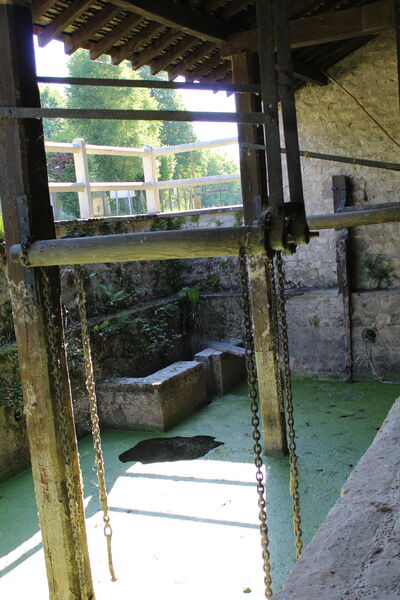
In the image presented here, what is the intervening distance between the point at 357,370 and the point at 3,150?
6.51 m

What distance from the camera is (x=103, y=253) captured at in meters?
3.48

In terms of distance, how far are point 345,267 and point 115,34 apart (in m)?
4.66

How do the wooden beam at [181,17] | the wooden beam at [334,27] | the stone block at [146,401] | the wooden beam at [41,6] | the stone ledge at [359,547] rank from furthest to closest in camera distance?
the stone block at [146,401], the wooden beam at [334,27], the wooden beam at [181,17], the wooden beam at [41,6], the stone ledge at [359,547]

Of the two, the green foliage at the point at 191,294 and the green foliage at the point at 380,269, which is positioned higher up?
the green foliage at the point at 380,269

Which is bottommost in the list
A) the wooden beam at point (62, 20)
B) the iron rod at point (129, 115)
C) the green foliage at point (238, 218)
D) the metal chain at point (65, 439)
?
the metal chain at point (65, 439)

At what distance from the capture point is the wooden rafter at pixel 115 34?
209 inches

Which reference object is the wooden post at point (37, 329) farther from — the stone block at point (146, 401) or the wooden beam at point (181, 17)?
the stone block at point (146, 401)

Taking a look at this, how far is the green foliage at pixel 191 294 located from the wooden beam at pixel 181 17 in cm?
448

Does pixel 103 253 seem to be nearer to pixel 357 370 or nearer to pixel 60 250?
pixel 60 250

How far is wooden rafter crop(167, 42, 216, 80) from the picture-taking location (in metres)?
6.49

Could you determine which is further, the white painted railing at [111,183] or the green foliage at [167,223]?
the green foliage at [167,223]

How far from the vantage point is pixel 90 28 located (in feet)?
17.0

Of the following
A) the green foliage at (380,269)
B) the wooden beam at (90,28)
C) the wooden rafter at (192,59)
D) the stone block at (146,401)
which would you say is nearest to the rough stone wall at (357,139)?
the green foliage at (380,269)

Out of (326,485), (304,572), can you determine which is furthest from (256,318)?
(304,572)
